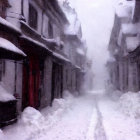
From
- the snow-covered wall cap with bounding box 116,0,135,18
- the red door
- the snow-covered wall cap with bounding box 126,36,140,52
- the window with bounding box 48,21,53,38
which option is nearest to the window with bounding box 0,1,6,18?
the red door

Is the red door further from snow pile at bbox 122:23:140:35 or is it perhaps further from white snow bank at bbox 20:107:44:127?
snow pile at bbox 122:23:140:35

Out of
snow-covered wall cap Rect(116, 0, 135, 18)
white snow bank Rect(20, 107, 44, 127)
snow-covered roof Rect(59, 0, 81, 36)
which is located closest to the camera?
white snow bank Rect(20, 107, 44, 127)

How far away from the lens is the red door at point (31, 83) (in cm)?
1248

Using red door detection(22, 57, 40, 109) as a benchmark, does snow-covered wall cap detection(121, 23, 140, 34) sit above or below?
above

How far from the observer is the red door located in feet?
41.0

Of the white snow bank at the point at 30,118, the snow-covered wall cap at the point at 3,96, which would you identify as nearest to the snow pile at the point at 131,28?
the white snow bank at the point at 30,118

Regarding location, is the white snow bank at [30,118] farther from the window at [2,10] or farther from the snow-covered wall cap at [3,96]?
the window at [2,10]

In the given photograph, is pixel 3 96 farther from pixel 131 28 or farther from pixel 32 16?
pixel 131 28

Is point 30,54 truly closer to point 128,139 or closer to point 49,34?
point 49,34

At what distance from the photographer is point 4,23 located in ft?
29.2

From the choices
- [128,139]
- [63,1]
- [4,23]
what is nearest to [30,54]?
[4,23]

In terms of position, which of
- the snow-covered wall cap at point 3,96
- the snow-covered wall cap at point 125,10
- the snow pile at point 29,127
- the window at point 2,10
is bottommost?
the snow pile at point 29,127

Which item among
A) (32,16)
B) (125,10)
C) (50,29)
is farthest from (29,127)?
(125,10)

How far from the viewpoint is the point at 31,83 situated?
520 inches
